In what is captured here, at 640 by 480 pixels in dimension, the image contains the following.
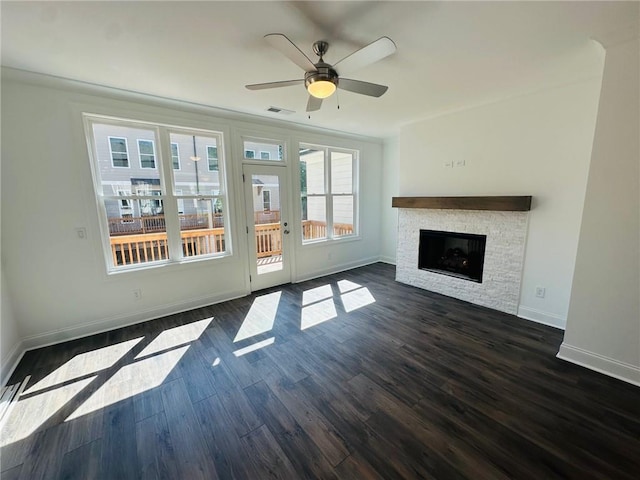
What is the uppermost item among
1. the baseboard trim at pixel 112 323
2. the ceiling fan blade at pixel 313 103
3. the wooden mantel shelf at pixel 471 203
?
the ceiling fan blade at pixel 313 103

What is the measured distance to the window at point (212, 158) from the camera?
3.69m

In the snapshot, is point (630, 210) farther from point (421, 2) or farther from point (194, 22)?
point (194, 22)

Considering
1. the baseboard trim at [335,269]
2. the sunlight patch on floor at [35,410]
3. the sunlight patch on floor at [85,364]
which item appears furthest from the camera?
the baseboard trim at [335,269]

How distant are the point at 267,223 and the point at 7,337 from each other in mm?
2994

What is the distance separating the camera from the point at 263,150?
4113 millimetres

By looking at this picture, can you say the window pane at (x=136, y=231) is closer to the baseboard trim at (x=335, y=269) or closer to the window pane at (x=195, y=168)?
the window pane at (x=195, y=168)

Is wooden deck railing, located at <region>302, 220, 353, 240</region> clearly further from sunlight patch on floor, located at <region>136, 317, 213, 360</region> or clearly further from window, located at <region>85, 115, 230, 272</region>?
sunlight patch on floor, located at <region>136, 317, 213, 360</region>

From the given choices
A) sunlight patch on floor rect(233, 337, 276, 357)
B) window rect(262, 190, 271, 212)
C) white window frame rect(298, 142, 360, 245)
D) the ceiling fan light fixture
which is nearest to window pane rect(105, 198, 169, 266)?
window rect(262, 190, 271, 212)

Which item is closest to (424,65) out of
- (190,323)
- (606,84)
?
(606,84)

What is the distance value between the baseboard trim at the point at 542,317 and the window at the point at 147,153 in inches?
195

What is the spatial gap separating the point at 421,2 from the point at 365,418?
2722mm

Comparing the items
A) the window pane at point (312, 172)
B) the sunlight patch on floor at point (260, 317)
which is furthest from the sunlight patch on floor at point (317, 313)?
the window pane at point (312, 172)

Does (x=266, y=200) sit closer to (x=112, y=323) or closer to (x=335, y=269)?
(x=335, y=269)

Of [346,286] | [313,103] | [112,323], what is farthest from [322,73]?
[112,323]
